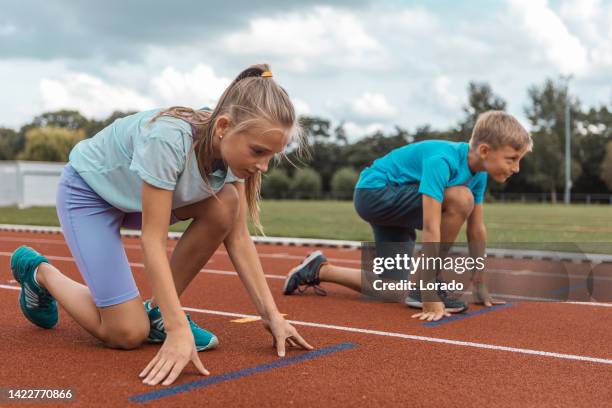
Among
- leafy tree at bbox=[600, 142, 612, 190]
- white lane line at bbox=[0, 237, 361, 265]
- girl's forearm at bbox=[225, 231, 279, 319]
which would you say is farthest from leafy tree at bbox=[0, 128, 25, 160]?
girl's forearm at bbox=[225, 231, 279, 319]

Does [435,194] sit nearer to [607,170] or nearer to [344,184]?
[607,170]

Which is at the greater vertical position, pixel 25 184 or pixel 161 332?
pixel 25 184

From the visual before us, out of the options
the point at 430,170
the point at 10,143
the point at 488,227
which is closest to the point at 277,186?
the point at 10,143

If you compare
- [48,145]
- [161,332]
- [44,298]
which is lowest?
[161,332]

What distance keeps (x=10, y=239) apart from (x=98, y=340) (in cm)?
835

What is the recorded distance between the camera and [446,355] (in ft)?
10.9

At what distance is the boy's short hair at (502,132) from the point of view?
14.2 ft

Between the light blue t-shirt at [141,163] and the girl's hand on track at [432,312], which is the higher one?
the light blue t-shirt at [141,163]

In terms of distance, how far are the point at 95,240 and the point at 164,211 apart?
63cm

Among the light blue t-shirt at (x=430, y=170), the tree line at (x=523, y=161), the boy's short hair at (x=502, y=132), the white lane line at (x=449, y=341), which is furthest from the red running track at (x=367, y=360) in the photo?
the tree line at (x=523, y=161)

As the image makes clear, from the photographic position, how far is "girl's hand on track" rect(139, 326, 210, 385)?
2.71 m

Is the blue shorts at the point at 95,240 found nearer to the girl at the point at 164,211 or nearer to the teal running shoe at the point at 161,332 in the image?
the girl at the point at 164,211

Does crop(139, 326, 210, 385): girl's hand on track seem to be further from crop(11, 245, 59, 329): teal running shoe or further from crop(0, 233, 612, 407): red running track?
crop(11, 245, 59, 329): teal running shoe

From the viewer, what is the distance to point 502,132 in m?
4.33
